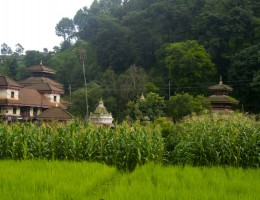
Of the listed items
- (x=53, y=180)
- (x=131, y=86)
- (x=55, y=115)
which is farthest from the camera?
(x=131, y=86)

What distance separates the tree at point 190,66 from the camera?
48.6 metres

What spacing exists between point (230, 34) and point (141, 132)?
4299cm

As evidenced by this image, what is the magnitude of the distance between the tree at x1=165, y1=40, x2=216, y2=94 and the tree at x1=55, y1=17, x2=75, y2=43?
71701mm

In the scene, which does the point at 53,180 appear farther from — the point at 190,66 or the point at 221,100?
the point at 190,66

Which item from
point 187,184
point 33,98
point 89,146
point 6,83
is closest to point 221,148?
point 187,184

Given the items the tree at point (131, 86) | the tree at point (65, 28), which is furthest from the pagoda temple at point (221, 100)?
the tree at point (65, 28)

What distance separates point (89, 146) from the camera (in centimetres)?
1270

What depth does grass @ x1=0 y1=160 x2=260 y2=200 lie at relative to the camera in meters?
6.84

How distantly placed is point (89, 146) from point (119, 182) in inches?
184

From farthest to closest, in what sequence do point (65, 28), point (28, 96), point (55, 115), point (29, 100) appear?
point (65, 28) < point (28, 96) < point (29, 100) < point (55, 115)

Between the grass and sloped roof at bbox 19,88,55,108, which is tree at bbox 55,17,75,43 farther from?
the grass

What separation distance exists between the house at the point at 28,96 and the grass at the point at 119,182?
26864 mm

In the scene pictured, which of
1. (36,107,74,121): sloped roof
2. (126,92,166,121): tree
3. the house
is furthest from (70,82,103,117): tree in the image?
(36,107,74,121): sloped roof

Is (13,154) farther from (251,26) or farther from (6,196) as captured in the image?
(251,26)
